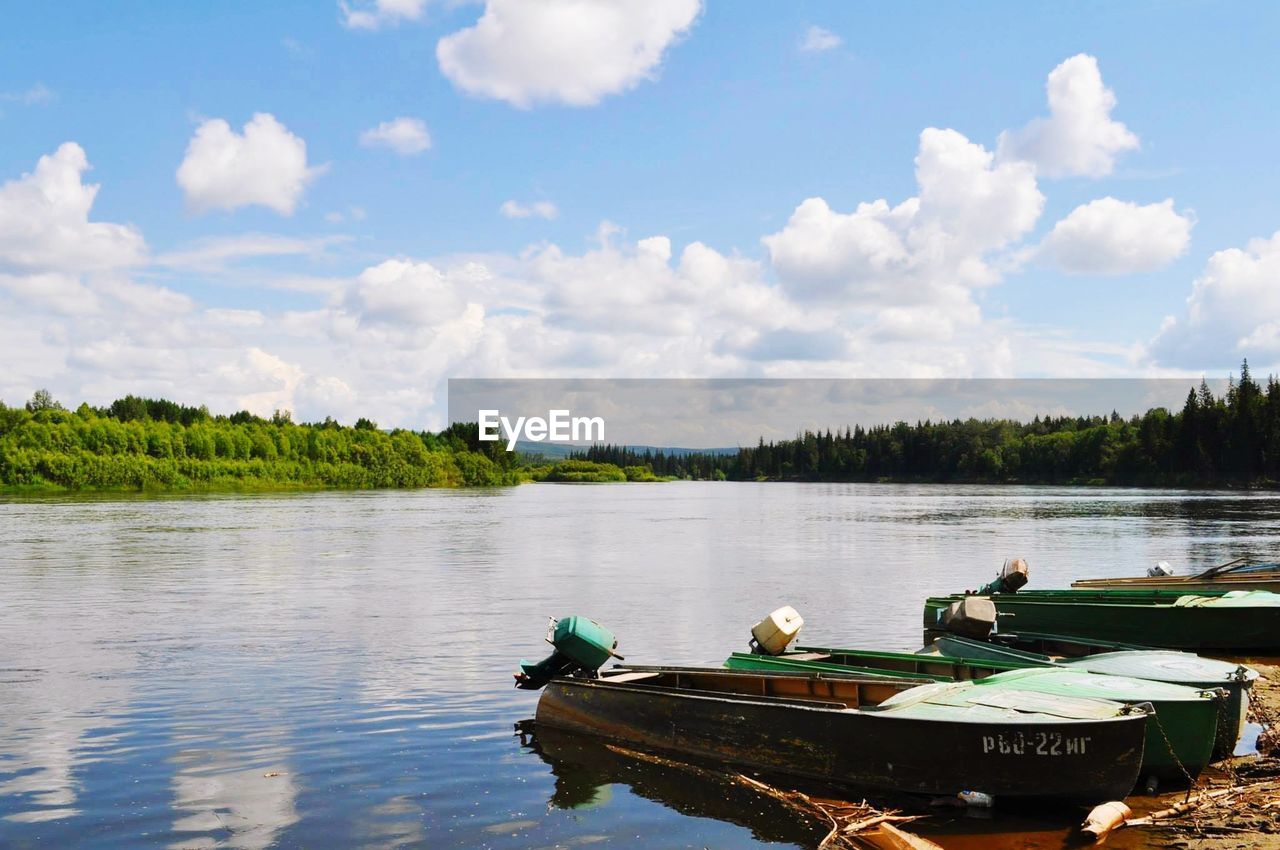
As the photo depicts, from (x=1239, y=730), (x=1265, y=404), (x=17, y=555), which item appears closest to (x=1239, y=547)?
(x=1239, y=730)

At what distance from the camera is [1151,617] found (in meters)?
24.3

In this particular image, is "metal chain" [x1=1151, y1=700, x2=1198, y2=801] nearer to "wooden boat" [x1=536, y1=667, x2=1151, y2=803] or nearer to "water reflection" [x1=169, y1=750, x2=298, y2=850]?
"wooden boat" [x1=536, y1=667, x2=1151, y2=803]

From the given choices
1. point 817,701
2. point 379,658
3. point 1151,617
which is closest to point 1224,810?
point 817,701

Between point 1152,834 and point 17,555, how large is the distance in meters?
50.4

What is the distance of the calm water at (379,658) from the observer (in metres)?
13.5

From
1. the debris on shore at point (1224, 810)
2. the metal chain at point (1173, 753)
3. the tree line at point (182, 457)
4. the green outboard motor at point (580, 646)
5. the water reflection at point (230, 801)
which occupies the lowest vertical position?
the water reflection at point (230, 801)

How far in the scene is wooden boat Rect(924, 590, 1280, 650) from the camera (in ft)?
78.2

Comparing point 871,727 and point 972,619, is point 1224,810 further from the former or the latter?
point 972,619

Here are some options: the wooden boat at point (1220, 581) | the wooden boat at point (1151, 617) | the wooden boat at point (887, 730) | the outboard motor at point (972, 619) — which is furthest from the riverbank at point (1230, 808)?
the wooden boat at point (1220, 581)

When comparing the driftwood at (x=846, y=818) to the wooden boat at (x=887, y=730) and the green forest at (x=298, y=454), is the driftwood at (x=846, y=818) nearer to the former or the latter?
the wooden boat at (x=887, y=730)

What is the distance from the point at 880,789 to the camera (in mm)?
13594

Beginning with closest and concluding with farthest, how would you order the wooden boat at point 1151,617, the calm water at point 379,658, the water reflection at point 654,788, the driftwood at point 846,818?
1. the driftwood at point 846,818
2. the water reflection at point 654,788
3. the calm water at point 379,658
4. the wooden boat at point 1151,617

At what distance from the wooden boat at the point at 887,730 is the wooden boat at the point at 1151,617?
28.7 ft

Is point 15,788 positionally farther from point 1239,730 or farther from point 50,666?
point 1239,730
